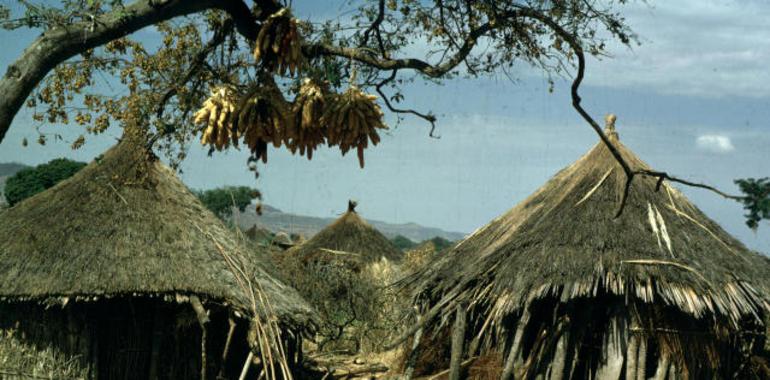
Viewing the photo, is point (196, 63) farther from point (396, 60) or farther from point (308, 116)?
point (308, 116)

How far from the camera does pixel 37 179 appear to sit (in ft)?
130

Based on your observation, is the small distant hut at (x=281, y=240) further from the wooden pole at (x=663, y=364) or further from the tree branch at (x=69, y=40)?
the tree branch at (x=69, y=40)

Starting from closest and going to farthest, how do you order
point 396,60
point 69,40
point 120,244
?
point 69,40 → point 396,60 → point 120,244

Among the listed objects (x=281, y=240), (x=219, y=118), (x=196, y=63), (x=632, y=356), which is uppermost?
(x=196, y=63)

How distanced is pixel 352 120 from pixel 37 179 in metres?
39.5

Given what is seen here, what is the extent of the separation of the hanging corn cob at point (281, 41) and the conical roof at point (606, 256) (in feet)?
18.0

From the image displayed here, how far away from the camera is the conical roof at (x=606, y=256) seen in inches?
342

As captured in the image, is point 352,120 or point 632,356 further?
point 632,356

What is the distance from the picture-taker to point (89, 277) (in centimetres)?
985

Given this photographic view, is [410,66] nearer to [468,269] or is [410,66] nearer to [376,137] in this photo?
[376,137]

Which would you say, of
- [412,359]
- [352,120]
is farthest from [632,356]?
[352,120]

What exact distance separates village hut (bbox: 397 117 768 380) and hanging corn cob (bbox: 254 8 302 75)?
5.50 metres

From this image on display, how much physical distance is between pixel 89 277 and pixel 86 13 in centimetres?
556

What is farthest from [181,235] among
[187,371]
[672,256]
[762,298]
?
[762,298]
